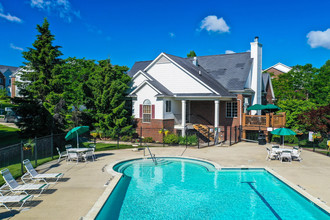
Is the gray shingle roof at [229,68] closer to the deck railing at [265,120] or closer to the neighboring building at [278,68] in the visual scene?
the deck railing at [265,120]

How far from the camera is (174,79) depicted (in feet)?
91.9

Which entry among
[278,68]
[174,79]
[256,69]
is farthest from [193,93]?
[278,68]

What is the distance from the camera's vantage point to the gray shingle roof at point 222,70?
27.6 meters

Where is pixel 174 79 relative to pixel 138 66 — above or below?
below

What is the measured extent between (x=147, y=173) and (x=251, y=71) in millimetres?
20480

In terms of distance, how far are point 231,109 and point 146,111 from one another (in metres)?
9.50

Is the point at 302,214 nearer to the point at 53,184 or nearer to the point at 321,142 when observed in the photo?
the point at 53,184

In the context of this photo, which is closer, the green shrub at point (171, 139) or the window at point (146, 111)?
the green shrub at point (171, 139)

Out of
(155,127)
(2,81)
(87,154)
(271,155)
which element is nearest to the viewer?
(87,154)

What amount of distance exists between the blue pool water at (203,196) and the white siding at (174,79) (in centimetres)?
1232

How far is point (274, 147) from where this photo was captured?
18531 millimetres

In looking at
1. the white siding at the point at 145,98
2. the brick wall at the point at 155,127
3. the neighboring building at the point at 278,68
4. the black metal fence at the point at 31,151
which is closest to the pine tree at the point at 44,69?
the black metal fence at the point at 31,151

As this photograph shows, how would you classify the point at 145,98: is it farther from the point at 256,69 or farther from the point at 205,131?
the point at 256,69

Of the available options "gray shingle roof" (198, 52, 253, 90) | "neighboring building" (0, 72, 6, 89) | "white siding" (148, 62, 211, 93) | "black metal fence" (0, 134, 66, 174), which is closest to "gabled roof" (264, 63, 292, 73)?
"gray shingle roof" (198, 52, 253, 90)
